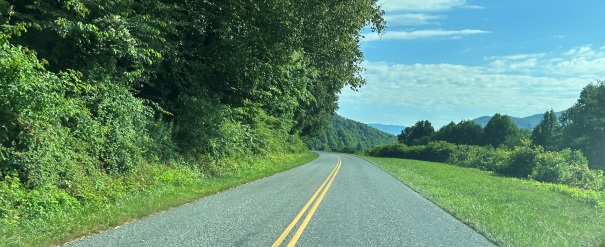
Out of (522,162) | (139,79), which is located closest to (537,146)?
(522,162)

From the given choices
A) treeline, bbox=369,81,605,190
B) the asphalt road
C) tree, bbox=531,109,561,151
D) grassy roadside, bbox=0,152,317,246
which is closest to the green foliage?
treeline, bbox=369,81,605,190

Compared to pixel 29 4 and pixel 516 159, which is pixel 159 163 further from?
pixel 516 159

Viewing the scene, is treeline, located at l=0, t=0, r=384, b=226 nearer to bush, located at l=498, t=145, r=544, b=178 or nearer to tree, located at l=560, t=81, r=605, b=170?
bush, located at l=498, t=145, r=544, b=178

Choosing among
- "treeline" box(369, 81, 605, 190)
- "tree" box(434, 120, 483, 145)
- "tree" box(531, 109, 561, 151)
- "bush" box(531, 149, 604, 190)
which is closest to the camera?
"bush" box(531, 149, 604, 190)

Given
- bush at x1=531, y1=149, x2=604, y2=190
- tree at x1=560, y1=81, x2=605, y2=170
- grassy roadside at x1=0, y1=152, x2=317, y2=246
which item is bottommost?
grassy roadside at x1=0, y1=152, x2=317, y2=246

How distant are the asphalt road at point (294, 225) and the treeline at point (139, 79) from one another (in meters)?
2.41

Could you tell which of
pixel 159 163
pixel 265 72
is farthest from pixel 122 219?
pixel 265 72

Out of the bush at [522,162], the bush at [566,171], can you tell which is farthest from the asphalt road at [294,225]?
the bush at [522,162]

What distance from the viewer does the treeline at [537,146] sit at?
114 feet

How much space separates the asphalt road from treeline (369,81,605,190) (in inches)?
950

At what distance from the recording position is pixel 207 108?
19.0m

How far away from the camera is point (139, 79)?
1559 cm

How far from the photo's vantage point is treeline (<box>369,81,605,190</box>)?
34.7m

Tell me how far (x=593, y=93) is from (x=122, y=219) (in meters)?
91.5
